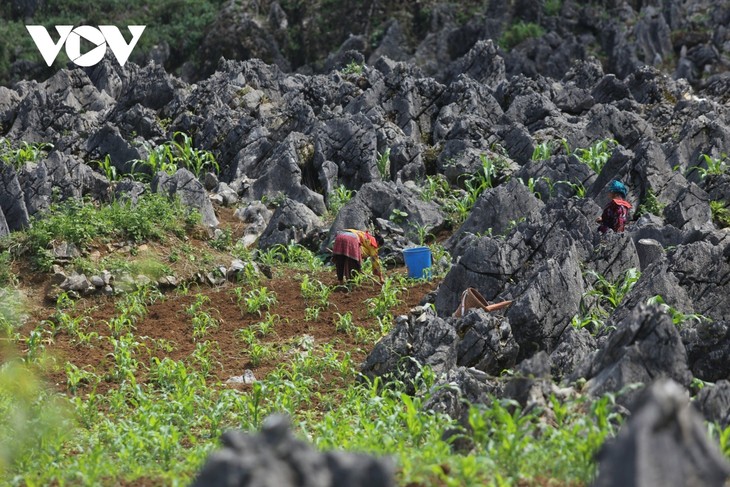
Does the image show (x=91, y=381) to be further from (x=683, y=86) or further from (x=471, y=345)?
(x=683, y=86)

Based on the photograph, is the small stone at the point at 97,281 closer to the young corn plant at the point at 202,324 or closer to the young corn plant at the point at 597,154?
the young corn plant at the point at 202,324

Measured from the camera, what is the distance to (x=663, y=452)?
159 inches

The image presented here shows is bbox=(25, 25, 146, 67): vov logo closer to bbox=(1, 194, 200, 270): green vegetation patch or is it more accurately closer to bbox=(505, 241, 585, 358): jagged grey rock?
bbox=(1, 194, 200, 270): green vegetation patch

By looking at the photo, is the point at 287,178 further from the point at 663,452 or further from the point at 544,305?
the point at 663,452

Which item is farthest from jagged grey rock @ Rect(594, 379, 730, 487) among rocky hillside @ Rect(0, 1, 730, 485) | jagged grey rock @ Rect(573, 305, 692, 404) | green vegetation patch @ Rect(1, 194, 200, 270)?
green vegetation patch @ Rect(1, 194, 200, 270)

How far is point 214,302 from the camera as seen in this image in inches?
522

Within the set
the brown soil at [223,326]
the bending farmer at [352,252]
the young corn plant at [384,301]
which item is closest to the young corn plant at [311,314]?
the brown soil at [223,326]

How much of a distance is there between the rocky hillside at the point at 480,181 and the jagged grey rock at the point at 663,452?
2.9 inches

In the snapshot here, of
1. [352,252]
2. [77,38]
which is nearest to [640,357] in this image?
[352,252]

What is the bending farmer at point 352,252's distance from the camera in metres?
13.7

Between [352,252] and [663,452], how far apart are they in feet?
32.2

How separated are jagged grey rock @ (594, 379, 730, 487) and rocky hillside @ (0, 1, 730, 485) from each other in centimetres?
7

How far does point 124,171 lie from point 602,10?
27.4 metres

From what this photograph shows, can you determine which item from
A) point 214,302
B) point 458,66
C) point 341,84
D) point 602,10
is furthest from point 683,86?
point 214,302
